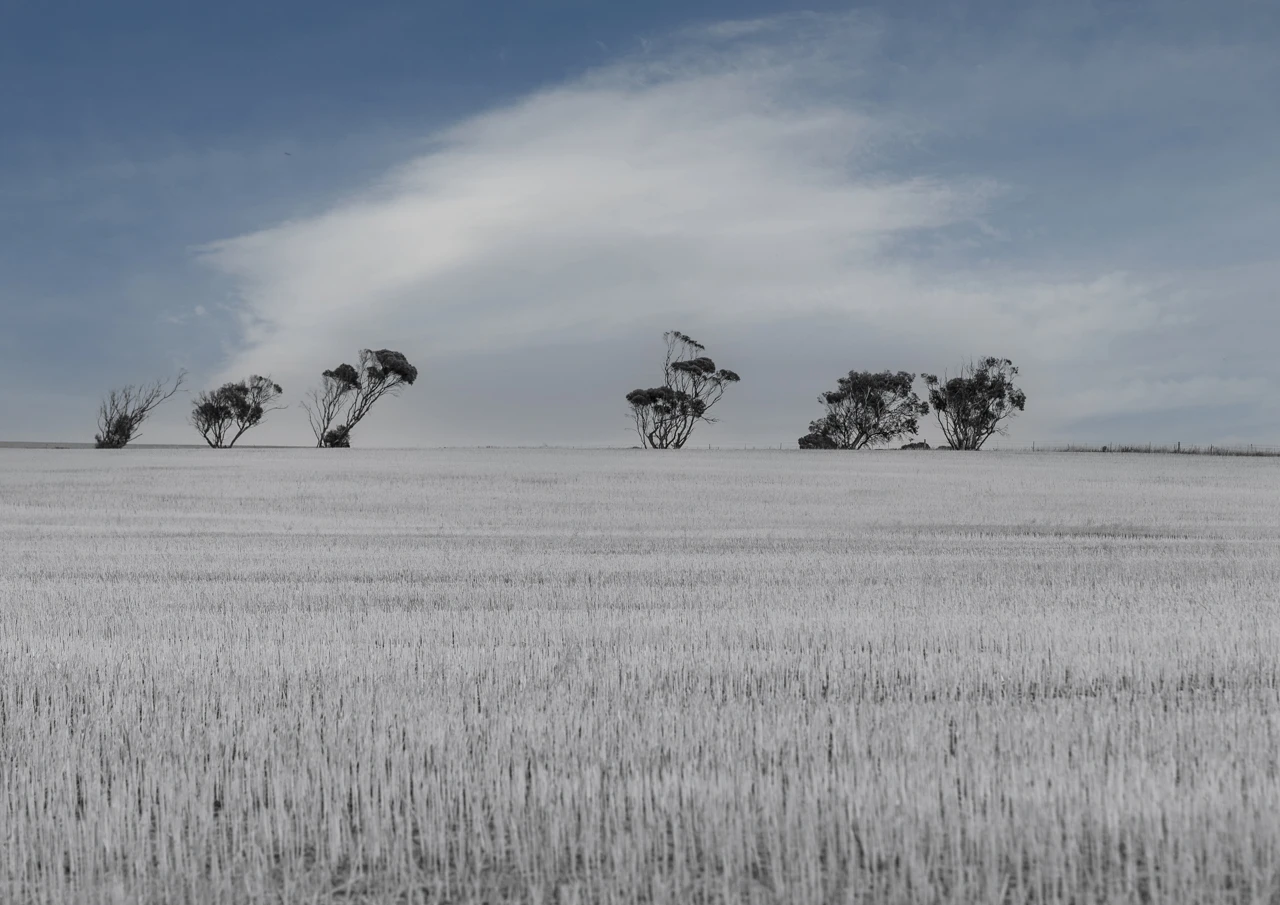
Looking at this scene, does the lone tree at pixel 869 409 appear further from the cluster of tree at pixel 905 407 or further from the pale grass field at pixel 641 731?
the pale grass field at pixel 641 731

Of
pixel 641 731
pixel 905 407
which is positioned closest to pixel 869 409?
pixel 905 407

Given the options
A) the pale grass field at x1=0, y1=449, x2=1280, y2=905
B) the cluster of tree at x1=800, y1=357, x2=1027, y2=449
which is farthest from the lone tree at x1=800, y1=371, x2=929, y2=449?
the pale grass field at x1=0, y1=449, x2=1280, y2=905

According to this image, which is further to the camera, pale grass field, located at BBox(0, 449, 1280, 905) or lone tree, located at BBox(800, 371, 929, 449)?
lone tree, located at BBox(800, 371, 929, 449)

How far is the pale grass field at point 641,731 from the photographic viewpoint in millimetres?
5398

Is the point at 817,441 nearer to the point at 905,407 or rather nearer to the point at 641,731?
the point at 905,407

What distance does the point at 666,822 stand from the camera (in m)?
5.91

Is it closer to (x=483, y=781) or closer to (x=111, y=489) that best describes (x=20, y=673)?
(x=483, y=781)

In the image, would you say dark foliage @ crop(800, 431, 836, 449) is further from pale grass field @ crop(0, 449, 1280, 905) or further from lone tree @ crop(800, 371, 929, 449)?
pale grass field @ crop(0, 449, 1280, 905)

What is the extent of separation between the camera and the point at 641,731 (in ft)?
25.2

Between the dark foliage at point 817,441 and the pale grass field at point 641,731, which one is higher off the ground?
the dark foliage at point 817,441

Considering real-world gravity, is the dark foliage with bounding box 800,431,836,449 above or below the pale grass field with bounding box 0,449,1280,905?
above

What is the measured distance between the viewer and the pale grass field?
17.7 feet

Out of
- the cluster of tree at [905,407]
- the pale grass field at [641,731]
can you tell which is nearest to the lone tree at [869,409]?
the cluster of tree at [905,407]

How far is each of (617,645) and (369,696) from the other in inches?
128
